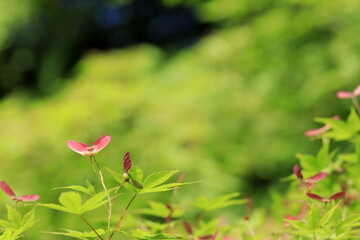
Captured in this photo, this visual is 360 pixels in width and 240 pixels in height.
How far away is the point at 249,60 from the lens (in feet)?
12.1

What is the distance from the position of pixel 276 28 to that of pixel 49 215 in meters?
1.79

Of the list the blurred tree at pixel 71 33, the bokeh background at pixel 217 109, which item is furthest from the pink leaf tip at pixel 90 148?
the blurred tree at pixel 71 33

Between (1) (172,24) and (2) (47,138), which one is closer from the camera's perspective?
(2) (47,138)

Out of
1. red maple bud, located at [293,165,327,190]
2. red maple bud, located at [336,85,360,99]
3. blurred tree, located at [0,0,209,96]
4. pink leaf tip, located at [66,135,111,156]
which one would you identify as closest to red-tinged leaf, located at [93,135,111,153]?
pink leaf tip, located at [66,135,111,156]

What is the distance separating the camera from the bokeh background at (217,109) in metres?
3.12

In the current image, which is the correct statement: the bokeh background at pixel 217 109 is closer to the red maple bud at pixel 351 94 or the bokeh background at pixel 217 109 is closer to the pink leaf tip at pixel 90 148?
the red maple bud at pixel 351 94

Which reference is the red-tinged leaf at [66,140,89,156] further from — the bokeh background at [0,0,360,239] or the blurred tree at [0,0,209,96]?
the blurred tree at [0,0,209,96]

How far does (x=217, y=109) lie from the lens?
4.41m

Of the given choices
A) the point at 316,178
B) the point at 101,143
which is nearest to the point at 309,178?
the point at 316,178

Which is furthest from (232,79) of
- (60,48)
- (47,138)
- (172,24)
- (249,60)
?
(172,24)

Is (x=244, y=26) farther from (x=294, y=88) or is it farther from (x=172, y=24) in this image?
(x=172, y=24)

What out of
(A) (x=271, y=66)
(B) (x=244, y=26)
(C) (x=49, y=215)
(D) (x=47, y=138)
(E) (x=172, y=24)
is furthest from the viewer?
(E) (x=172, y=24)

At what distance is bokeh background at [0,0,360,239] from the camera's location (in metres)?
3.12

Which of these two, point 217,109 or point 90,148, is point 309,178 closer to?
point 90,148
